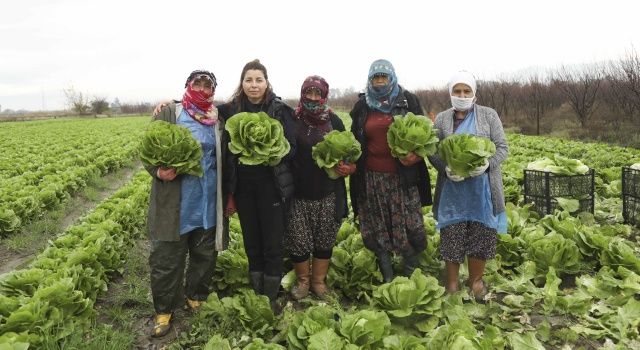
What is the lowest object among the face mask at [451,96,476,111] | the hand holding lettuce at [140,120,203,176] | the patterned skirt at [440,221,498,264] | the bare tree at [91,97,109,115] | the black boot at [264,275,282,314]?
the black boot at [264,275,282,314]

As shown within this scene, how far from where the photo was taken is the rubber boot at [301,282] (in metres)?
3.98

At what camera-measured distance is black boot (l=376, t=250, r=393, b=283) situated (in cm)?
402

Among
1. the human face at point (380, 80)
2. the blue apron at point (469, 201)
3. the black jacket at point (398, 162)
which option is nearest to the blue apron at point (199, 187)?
the black jacket at point (398, 162)

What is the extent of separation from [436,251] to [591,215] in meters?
2.42

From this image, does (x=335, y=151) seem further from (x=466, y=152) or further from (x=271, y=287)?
(x=271, y=287)

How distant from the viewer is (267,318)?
3.39 metres

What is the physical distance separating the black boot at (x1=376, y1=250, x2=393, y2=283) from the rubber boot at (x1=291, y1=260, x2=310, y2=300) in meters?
0.68

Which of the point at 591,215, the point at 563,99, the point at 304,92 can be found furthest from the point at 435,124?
the point at 563,99

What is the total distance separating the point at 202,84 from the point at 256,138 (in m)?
0.67

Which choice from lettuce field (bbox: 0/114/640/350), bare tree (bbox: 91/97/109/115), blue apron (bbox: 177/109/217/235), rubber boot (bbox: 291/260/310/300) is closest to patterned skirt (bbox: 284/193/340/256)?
rubber boot (bbox: 291/260/310/300)

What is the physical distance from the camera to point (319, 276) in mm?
4043

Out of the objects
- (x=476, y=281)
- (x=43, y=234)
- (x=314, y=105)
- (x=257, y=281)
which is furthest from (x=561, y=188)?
(x=43, y=234)

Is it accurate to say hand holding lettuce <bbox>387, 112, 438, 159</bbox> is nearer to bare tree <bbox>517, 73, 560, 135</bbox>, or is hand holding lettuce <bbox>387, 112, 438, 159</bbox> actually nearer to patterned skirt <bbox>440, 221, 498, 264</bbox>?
patterned skirt <bbox>440, 221, 498, 264</bbox>

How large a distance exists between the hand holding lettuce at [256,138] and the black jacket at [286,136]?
186 millimetres
